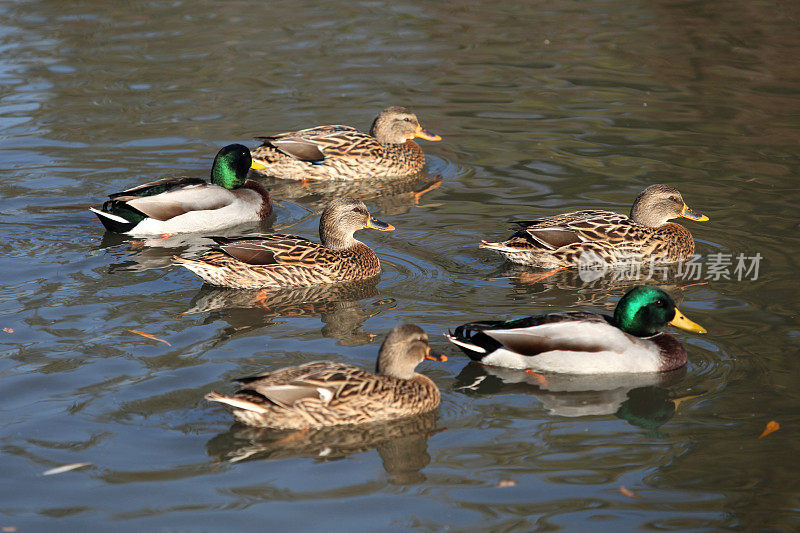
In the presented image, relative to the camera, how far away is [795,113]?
14094mm

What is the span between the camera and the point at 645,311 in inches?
311

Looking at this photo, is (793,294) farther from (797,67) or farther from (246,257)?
(797,67)

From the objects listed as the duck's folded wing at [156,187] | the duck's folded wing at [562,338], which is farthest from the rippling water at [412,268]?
the duck's folded wing at [156,187]

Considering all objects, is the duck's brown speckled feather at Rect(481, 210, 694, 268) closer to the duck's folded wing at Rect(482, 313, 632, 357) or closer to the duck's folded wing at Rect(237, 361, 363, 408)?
the duck's folded wing at Rect(482, 313, 632, 357)

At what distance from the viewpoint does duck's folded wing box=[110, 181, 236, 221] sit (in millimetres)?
11031

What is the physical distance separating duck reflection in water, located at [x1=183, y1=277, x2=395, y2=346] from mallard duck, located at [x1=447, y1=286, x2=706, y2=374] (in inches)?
41.6

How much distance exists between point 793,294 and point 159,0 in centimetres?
1525

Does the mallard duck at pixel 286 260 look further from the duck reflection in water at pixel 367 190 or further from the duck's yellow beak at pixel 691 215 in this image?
the duck's yellow beak at pixel 691 215

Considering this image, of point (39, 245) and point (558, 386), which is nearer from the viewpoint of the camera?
point (558, 386)

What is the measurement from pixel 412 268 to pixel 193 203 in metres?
Answer: 2.73

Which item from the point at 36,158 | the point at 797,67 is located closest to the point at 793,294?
the point at 797,67

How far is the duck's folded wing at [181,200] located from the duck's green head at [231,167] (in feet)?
1.36

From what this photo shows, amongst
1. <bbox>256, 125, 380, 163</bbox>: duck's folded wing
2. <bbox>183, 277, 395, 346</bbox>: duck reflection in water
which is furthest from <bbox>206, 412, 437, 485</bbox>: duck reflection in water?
<bbox>256, 125, 380, 163</bbox>: duck's folded wing

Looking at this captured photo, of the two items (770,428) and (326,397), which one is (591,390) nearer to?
(770,428)
